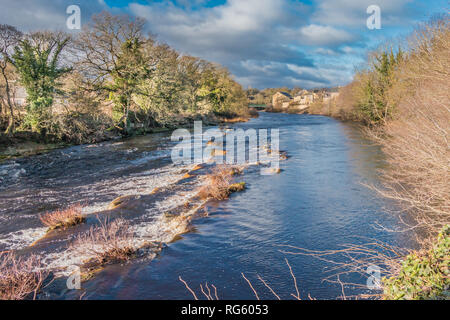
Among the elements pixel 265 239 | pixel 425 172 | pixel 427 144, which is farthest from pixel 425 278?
pixel 265 239

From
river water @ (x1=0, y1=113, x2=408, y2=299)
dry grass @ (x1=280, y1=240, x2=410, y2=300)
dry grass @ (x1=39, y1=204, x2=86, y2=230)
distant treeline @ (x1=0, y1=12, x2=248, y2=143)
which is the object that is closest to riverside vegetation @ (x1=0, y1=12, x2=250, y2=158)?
distant treeline @ (x1=0, y1=12, x2=248, y2=143)

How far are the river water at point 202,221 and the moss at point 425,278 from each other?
1.92 meters

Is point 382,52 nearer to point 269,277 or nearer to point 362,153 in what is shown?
point 362,153

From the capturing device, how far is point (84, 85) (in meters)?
30.0

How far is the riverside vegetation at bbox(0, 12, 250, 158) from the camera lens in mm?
24797

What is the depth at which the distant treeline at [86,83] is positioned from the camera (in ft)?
81.7

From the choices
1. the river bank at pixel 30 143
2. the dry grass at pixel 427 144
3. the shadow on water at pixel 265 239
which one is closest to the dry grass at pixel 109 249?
the shadow on water at pixel 265 239

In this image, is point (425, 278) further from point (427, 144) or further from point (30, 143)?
point (30, 143)

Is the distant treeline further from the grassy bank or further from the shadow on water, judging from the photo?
the grassy bank

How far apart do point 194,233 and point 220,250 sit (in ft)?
4.76

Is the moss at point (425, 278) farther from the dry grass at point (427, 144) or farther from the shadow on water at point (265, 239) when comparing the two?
the shadow on water at point (265, 239)

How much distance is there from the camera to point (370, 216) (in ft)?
35.7
